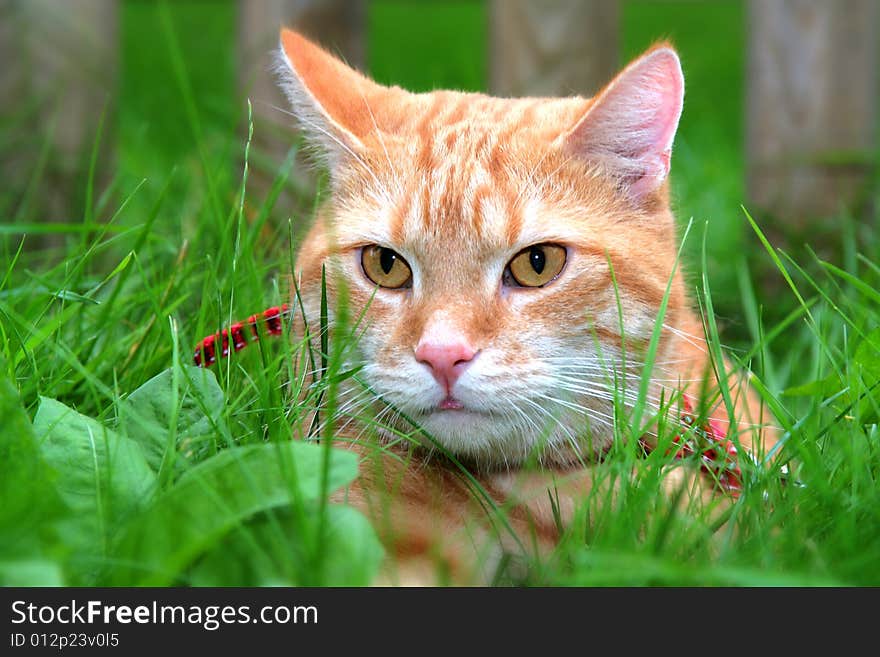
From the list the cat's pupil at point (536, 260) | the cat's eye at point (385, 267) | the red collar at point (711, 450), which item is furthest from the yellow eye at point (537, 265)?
the red collar at point (711, 450)

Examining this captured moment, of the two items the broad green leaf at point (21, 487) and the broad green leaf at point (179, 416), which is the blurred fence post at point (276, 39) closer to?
the broad green leaf at point (179, 416)

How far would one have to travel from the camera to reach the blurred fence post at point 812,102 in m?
3.48

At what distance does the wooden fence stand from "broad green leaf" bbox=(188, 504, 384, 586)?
103 inches

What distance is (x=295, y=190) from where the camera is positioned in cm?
329

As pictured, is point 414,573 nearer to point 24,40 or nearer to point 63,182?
point 63,182

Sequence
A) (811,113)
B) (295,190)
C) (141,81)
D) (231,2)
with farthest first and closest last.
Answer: (231,2) → (141,81) → (811,113) → (295,190)

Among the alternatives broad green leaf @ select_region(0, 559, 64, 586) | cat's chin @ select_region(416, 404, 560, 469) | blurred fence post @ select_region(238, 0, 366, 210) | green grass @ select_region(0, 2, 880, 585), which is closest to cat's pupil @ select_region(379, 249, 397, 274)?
green grass @ select_region(0, 2, 880, 585)

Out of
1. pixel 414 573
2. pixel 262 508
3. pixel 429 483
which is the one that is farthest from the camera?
pixel 429 483

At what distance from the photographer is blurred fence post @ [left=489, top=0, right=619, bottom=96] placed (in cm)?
363

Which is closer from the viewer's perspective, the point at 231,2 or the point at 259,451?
the point at 259,451

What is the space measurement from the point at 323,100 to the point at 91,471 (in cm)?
92
